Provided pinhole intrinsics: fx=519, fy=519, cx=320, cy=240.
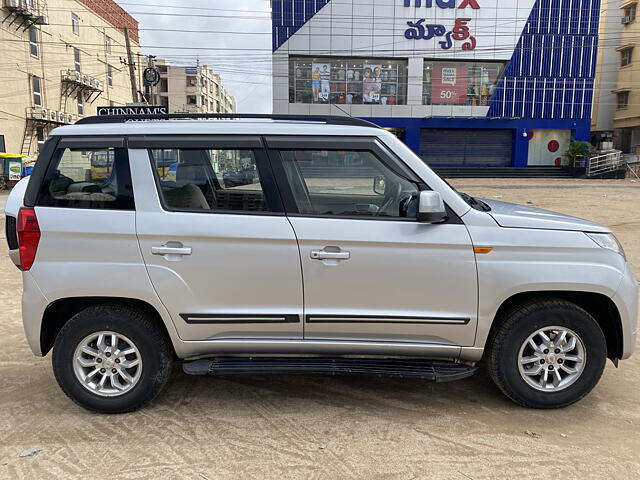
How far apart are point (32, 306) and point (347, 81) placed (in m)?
38.7

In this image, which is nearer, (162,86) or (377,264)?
(377,264)

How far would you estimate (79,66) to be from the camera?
1532 inches

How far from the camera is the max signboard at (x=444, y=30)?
128ft

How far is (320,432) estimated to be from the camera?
3.34 m

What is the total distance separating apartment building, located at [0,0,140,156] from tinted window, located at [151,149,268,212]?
27.8 metres

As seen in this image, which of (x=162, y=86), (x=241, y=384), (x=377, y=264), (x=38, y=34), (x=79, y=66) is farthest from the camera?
(x=162, y=86)

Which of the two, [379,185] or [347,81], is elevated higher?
[347,81]

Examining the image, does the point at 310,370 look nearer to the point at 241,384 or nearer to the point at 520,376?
the point at 241,384

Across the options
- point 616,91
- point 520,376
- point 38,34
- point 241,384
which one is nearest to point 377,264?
point 520,376

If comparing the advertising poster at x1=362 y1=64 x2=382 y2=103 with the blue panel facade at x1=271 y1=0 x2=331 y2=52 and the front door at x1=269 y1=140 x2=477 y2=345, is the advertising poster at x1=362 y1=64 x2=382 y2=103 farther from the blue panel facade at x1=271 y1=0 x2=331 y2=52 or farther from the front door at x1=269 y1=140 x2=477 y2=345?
the front door at x1=269 y1=140 x2=477 y2=345

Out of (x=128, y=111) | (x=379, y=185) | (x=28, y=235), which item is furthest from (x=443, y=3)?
(x=28, y=235)

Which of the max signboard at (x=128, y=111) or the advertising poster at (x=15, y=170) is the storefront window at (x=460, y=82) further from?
the max signboard at (x=128, y=111)

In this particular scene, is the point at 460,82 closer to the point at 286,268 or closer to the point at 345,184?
the point at 345,184

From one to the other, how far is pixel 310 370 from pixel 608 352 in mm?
2122
